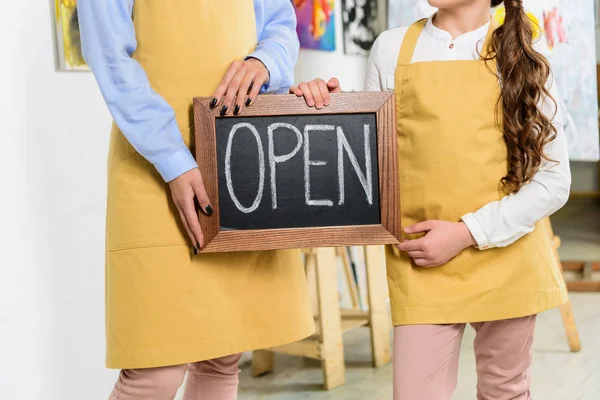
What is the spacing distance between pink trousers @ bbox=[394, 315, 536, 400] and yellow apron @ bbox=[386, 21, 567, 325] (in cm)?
4

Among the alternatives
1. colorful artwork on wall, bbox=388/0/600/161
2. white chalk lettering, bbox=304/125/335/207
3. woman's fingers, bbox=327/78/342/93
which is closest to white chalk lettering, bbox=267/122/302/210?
white chalk lettering, bbox=304/125/335/207

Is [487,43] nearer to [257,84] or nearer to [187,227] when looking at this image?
[257,84]

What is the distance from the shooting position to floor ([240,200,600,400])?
112 inches

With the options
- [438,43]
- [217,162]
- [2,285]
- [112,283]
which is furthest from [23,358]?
[438,43]

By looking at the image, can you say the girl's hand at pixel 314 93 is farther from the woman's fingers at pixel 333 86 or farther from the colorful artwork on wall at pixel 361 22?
the colorful artwork on wall at pixel 361 22

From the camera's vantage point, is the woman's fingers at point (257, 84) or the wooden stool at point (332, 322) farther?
the wooden stool at point (332, 322)

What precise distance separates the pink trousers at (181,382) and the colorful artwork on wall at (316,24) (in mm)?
2098

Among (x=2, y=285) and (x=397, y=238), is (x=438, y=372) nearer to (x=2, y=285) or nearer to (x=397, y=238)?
(x=397, y=238)

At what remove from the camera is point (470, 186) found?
1477 millimetres

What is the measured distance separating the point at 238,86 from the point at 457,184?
1.44 ft

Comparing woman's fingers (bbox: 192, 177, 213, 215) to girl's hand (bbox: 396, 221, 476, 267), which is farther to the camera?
girl's hand (bbox: 396, 221, 476, 267)

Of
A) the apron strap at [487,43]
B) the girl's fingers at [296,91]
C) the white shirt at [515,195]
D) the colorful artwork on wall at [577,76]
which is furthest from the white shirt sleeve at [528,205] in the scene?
the colorful artwork on wall at [577,76]

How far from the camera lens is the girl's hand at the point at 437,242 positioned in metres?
1.44

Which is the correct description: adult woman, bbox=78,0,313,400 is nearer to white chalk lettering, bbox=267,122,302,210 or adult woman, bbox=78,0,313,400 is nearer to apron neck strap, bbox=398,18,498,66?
white chalk lettering, bbox=267,122,302,210
